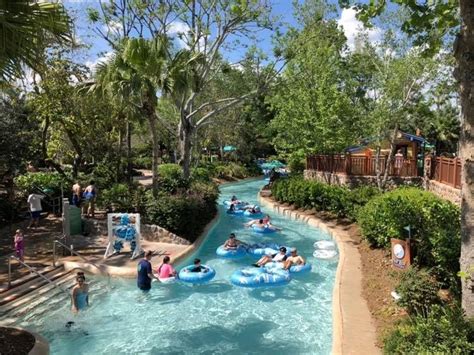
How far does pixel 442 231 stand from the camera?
421 inches

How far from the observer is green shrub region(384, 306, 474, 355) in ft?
20.5

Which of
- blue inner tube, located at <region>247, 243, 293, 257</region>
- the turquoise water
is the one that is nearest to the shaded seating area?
blue inner tube, located at <region>247, 243, 293, 257</region>

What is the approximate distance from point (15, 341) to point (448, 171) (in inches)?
674

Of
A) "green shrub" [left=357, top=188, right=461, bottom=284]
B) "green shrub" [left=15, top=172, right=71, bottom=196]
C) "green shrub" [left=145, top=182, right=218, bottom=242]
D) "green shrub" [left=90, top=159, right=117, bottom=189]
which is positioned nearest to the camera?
"green shrub" [left=357, top=188, right=461, bottom=284]

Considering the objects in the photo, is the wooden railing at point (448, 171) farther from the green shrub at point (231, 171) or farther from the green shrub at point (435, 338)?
the green shrub at point (231, 171)

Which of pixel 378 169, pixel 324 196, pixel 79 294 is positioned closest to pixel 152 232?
pixel 79 294

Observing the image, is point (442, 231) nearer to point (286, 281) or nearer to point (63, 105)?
point (286, 281)

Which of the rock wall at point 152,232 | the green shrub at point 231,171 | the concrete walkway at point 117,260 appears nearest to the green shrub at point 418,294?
the concrete walkway at point 117,260

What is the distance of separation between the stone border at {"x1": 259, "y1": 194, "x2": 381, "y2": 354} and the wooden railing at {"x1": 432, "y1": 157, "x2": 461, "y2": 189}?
489 cm

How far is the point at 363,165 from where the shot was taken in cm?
2614

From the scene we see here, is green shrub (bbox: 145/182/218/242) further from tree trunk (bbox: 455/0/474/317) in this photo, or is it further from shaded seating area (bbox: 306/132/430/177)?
shaded seating area (bbox: 306/132/430/177)

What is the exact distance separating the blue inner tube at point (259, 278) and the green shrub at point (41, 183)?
1153 centimetres

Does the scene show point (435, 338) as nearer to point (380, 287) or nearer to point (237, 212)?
point (380, 287)

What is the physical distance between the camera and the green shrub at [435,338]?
20.5ft
